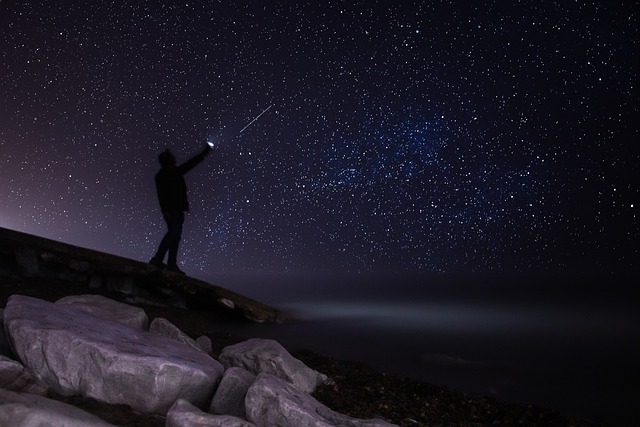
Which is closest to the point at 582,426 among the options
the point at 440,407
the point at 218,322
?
the point at 440,407

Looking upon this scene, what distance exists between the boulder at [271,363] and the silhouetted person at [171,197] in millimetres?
5342

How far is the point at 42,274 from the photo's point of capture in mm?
10156

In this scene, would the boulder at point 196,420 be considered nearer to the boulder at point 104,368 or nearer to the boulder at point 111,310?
the boulder at point 104,368

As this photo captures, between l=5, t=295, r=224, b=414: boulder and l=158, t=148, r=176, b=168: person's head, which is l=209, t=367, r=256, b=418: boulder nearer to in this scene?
l=5, t=295, r=224, b=414: boulder

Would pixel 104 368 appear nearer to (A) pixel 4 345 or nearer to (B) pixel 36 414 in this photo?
(B) pixel 36 414

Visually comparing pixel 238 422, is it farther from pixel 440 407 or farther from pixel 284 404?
pixel 440 407

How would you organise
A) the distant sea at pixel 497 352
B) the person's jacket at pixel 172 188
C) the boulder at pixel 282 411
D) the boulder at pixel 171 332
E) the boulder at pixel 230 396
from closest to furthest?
the boulder at pixel 282 411 → the boulder at pixel 230 396 → the boulder at pixel 171 332 → the distant sea at pixel 497 352 → the person's jacket at pixel 172 188

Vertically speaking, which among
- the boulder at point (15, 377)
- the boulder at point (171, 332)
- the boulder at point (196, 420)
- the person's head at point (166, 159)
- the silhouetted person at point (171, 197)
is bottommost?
the boulder at point (15, 377)

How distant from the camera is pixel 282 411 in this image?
401 centimetres

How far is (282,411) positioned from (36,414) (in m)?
1.78

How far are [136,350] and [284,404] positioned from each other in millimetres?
1602

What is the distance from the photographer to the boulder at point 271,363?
18.3 ft

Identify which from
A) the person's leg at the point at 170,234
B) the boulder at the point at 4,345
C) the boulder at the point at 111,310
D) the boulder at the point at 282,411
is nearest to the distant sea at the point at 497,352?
the person's leg at the point at 170,234

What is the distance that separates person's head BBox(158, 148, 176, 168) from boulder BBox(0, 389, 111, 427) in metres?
7.56
